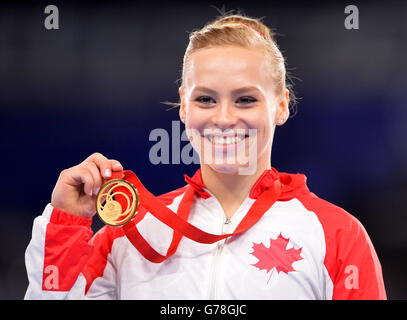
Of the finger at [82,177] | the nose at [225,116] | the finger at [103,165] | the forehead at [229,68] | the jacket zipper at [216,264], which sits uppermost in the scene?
the forehead at [229,68]

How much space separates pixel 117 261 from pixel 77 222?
22 cm

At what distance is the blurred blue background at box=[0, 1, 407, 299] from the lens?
243cm

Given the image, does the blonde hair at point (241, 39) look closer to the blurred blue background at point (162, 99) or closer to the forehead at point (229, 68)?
the forehead at point (229, 68)

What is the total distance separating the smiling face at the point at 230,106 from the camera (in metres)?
1.45

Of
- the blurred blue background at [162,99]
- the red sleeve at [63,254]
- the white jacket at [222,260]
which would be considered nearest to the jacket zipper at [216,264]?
the white jacket at [222,260]

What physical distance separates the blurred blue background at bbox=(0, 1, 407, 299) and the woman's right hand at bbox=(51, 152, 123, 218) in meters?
1.05

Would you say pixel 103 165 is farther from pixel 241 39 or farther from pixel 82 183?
pixel 241 39

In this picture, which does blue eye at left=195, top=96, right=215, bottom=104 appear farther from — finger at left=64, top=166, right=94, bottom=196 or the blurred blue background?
the blurred blue background

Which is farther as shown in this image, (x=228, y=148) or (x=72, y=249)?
(x=228, y=148)

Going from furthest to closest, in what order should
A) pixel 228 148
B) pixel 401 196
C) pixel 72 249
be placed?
pixel 401 196 → pixel 228 148 → pixel 72 249

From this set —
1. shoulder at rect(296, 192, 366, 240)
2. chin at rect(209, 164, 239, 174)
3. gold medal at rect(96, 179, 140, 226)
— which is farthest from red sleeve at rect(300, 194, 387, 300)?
gold medal at rect(96, 179, 140, 226)

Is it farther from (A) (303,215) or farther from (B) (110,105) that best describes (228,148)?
(B) (110,105)

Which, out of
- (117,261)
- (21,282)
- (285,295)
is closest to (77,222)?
(117,261)

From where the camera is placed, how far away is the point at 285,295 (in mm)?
1373
